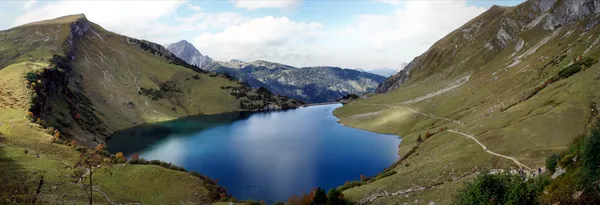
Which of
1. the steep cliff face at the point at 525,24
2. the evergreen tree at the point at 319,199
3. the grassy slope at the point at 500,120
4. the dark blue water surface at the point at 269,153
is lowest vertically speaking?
the dark blue water surface at the point at 269,153

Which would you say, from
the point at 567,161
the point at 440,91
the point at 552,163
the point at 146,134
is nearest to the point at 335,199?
the point at 552,163

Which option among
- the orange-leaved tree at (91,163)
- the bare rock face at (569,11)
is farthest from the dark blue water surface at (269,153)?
the bare rock face at (569,11)

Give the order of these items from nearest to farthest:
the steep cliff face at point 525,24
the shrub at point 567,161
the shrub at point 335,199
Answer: the shrub at point 567,161 → the shrub at point 335,199 → the steep cliff face at point 525,24

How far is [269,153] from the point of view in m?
110

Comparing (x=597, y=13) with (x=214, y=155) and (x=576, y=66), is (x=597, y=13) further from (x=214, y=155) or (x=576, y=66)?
(x=214, y=155)

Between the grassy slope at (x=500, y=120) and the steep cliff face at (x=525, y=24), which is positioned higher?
the steep cliff face at (x=525, y=24)

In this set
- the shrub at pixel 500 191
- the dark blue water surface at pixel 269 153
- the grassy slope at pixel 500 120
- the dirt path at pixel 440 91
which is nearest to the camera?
the shrub at pixel 500 191

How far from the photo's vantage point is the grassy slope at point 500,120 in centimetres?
5301

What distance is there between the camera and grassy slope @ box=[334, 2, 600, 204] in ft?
174

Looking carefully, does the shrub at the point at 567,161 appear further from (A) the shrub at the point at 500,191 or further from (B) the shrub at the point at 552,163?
(A) the shrub at the point at 500,191

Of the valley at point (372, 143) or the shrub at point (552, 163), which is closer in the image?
the shrub at point (552, 163)

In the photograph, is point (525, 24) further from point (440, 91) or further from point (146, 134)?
point (146, 134)

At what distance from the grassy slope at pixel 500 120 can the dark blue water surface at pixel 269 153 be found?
12866mm

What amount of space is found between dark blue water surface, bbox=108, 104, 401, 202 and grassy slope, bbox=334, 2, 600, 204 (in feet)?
42.2
